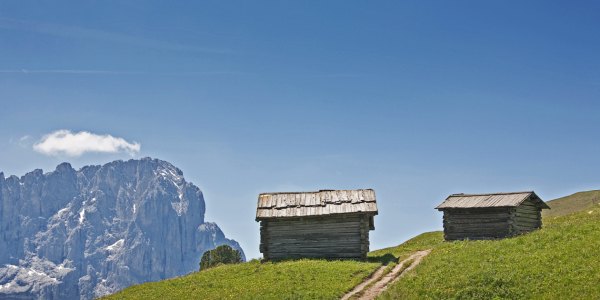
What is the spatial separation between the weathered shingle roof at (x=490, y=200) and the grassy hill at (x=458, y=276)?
9.93 meters

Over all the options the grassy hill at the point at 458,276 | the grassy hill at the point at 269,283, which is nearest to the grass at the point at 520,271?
the grassy hill at the point at 458,276

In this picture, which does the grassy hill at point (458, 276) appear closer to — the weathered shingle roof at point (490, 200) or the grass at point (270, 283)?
the grass at point (270, 283)

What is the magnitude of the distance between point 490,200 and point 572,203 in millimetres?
36025

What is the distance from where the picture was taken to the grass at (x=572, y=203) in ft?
194

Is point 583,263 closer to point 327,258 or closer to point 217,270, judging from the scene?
point 327,258

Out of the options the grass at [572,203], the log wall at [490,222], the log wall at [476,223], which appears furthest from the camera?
the grass at [572,203]

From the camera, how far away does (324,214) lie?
105 ft

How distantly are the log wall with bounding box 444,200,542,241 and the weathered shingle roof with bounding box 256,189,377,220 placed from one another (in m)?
7.83

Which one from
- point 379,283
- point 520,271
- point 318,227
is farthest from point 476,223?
point 520,271

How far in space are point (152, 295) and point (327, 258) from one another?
1263 centimetres

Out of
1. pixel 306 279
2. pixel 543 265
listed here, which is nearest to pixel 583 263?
pixel 543 265

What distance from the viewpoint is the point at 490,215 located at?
34.4m

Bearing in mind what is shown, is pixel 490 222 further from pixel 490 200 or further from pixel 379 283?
pixel 379 283

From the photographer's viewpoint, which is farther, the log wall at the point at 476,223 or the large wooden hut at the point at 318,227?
the log wall at the point at 476,223
